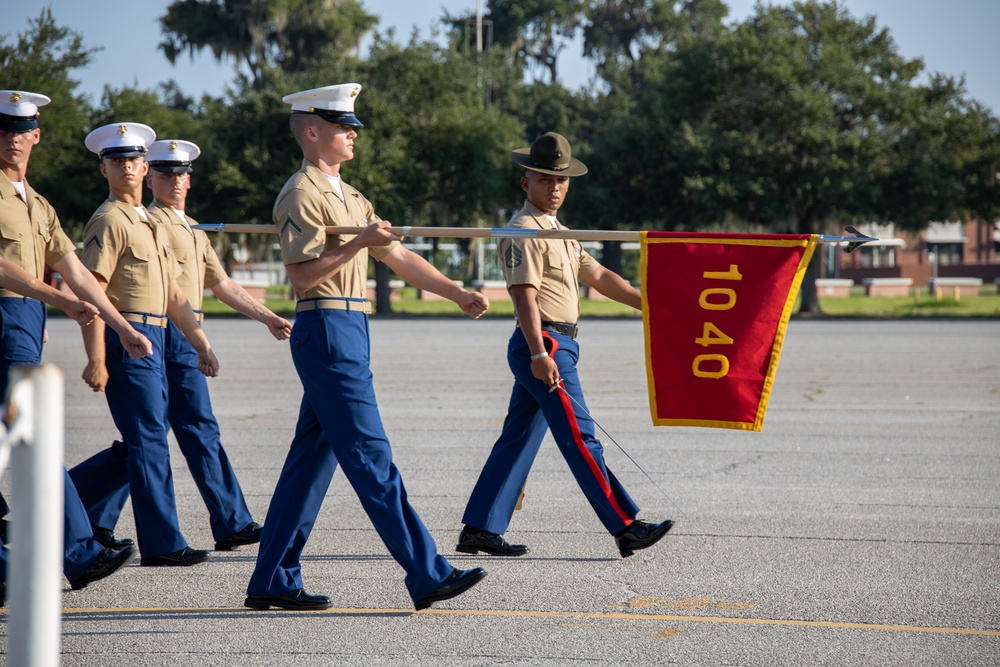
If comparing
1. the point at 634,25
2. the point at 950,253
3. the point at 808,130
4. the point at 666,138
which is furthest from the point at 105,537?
the point at 950,253

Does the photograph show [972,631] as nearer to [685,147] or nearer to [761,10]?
[685,147]

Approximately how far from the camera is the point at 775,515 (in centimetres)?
664

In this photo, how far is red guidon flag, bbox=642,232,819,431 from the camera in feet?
17.1

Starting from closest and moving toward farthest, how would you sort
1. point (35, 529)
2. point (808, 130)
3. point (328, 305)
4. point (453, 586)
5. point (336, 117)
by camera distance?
point (35, 529)
point (453, 586)
point (328, 305)
point (336, 117)
point (808, 130)

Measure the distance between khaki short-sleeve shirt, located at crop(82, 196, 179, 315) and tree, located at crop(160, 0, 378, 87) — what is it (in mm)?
46661

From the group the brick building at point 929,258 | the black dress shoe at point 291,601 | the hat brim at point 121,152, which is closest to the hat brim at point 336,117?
the hat brim at point 121,152

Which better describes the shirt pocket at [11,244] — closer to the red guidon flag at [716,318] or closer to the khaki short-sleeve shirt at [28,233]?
the khaki short-sleeve shirt at [28,233]

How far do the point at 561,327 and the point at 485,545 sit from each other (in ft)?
3.76

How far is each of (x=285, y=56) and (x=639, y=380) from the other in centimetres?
4040

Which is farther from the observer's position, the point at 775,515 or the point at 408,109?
the point at 408,109

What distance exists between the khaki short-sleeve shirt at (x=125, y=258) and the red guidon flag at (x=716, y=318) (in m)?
2.35

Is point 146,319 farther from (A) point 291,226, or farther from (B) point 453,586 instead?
(B) point 453,586

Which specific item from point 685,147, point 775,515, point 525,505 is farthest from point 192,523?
point 685,147

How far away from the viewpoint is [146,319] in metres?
5.50
